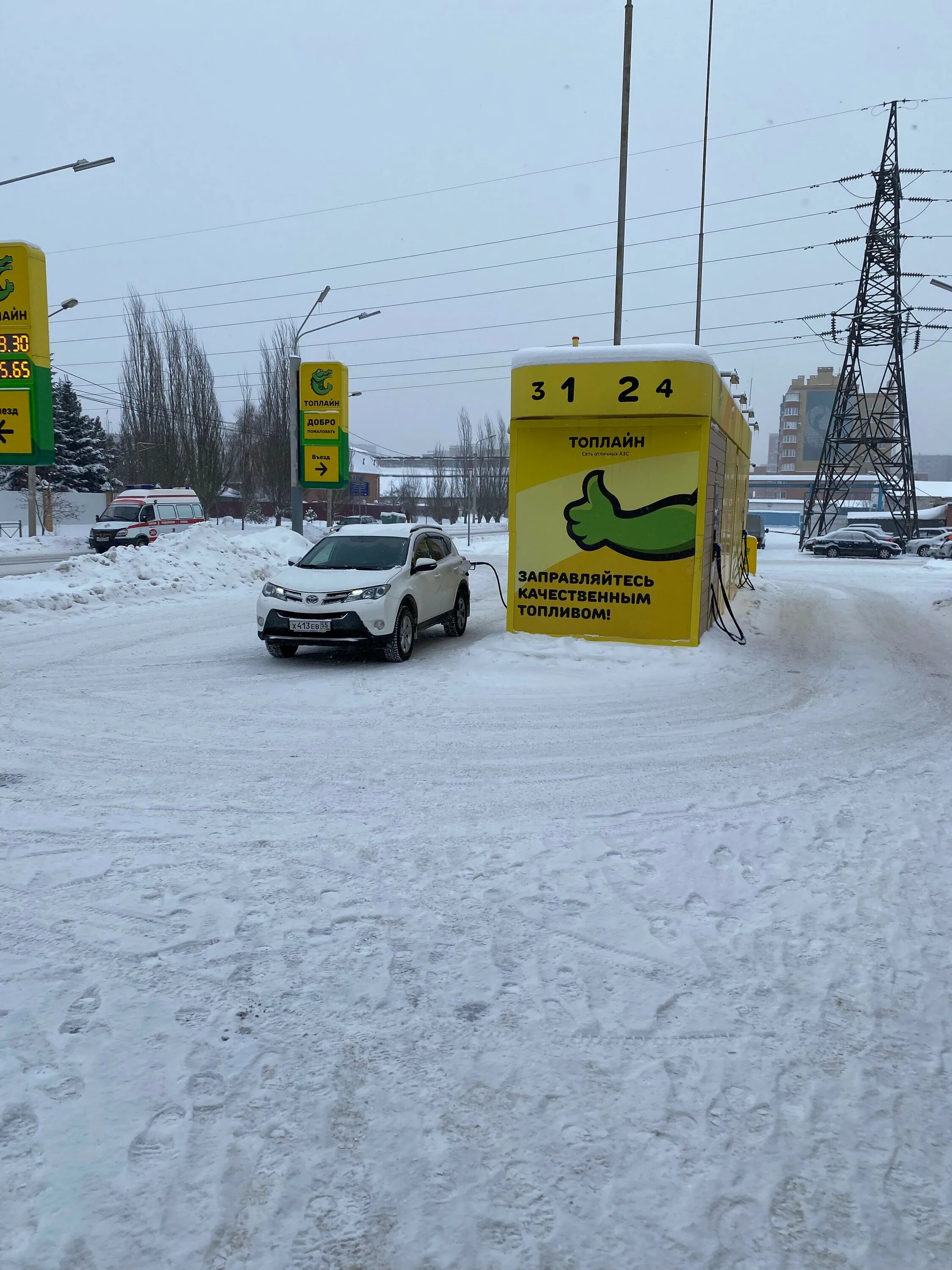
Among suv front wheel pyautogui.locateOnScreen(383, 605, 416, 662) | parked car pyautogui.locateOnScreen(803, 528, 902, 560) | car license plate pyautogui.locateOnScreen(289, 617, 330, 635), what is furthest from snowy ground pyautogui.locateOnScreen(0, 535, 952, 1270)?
parked car pyautogui.locateOnScreen(803, 528, 902, 560)

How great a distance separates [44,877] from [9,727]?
3.45 meters

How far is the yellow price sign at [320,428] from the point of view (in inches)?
1109

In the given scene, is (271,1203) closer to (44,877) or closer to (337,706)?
(44,877)

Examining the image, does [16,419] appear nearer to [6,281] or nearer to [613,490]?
[6,281]

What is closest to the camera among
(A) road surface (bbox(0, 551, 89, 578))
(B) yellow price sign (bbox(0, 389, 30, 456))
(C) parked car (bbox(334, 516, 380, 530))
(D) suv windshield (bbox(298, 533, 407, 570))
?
(D) suv windshield (bbox(298, 533, 407, 570))

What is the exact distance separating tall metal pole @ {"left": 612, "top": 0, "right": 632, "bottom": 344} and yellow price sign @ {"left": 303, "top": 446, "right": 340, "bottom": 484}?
Answer: 46.1ft

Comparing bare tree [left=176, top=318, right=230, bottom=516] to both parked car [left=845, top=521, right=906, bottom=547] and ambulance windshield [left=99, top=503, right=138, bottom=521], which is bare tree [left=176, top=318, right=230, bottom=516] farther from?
parked car [left=845, top=521, right=906, bottom=547]

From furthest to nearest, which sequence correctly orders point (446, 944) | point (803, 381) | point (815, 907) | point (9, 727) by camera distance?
point (803, 381) → point (9, 727) → point (815, 907) → point (446, 944)

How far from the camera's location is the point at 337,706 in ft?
27.4

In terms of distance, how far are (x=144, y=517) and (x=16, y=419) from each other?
15598 mm

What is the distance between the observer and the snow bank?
49.9 feet

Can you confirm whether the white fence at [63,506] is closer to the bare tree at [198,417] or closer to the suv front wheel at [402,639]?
the bare tree at [198,417]

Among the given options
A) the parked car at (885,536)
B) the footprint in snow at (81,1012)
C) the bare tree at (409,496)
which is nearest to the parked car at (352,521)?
the bare tree at (409,496)

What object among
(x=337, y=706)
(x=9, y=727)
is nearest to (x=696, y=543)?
(x=337, y=706)
